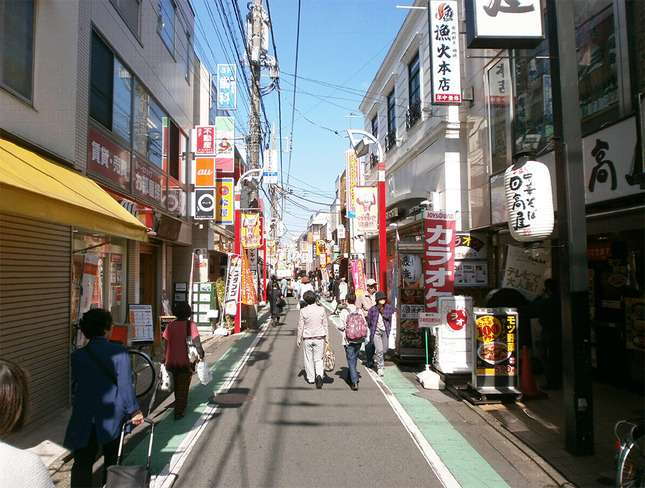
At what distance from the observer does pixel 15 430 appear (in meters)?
1.95

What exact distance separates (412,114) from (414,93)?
765 millimetres

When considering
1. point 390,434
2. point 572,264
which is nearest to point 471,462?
point 390,434

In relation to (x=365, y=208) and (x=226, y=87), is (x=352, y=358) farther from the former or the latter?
(x=226, y=87)

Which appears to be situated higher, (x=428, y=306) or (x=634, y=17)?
(x=634, y=17)

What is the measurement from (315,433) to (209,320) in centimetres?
1032

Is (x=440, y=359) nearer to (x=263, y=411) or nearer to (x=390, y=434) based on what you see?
(x=390, y=434)

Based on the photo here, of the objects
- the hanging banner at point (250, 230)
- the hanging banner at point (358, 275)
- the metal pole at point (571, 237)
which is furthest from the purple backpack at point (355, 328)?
the hanging banner at point (250, 230)

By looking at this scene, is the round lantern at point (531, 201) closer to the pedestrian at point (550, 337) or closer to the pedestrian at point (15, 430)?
the pedestrian at point (550, 337)

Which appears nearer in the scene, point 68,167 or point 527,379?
point 68,167

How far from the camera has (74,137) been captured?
7445 mm

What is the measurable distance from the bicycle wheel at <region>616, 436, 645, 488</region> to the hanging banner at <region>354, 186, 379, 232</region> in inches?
422

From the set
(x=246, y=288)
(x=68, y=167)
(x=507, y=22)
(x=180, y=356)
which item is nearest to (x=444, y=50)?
(x=507, y=22)

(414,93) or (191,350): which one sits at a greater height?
(414,93)

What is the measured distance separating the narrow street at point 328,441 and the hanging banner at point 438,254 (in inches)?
80.9
